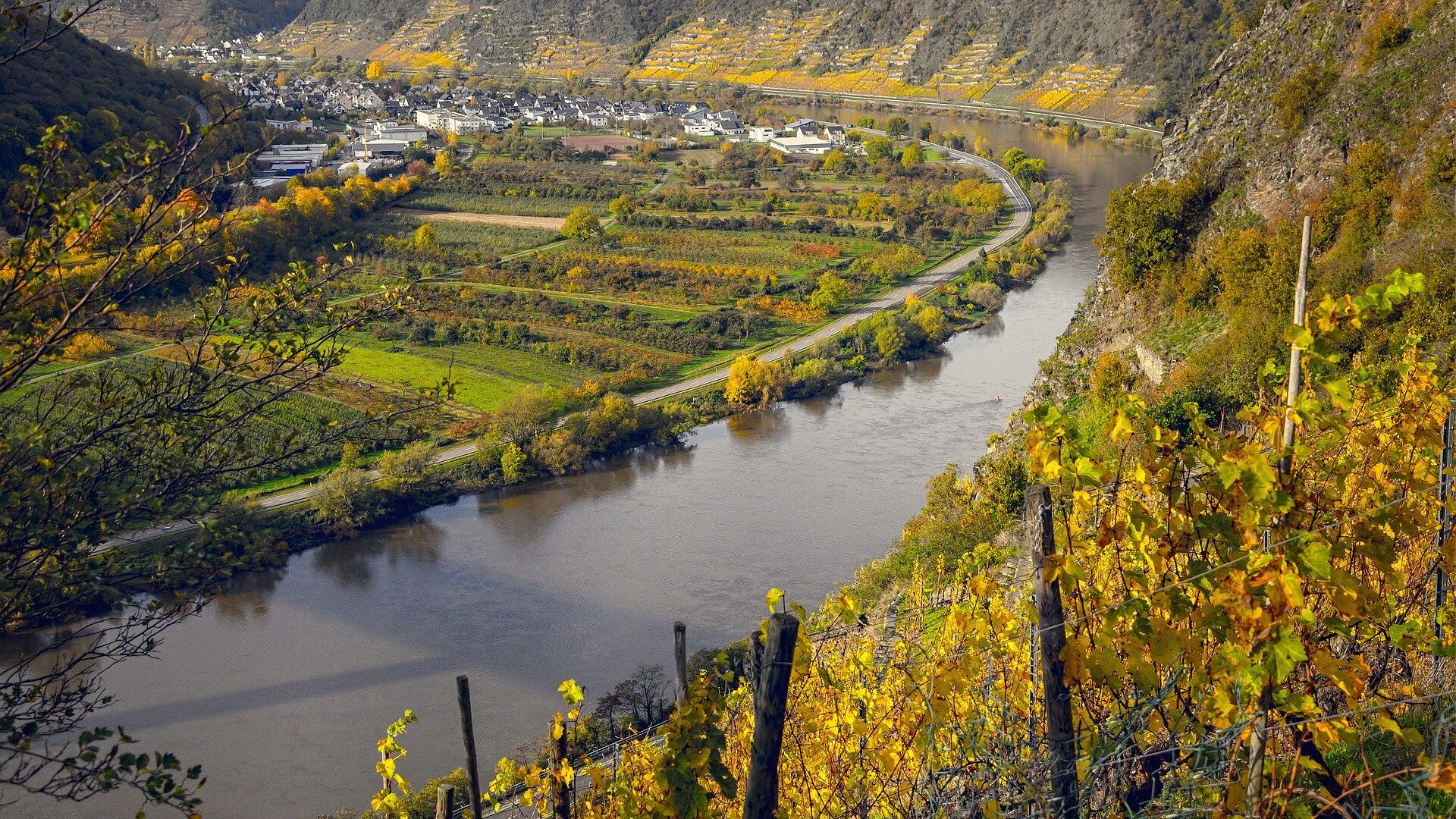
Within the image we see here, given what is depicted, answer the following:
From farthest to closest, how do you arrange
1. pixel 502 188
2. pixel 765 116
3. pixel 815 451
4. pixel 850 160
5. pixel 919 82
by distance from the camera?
pixel 919 82 < pixel 765 116 < pixel 850 160 < pixel 502 188 < pixel 815 451

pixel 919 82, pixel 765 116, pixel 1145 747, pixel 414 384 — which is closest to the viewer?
pixel 1145 747

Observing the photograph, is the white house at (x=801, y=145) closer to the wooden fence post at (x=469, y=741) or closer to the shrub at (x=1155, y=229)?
the shrub at (x=1155, y=229)

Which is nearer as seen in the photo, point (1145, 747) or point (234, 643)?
point (1145, 747)

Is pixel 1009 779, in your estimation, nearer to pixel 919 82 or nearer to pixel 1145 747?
pixel 1145 747

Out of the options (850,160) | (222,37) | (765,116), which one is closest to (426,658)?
(850,160)

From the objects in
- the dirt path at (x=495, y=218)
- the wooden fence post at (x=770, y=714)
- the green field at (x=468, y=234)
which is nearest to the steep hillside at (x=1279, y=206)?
the wooden fence post at (x=770, y=714)

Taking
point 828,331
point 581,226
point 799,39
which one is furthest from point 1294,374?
point 799,39

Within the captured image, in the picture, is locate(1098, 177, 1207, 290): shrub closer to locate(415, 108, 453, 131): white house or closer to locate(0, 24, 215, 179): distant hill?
locate(0, 24, 215, 179): distant hill

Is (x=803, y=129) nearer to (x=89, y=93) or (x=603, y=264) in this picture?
(x=603, y=264)
